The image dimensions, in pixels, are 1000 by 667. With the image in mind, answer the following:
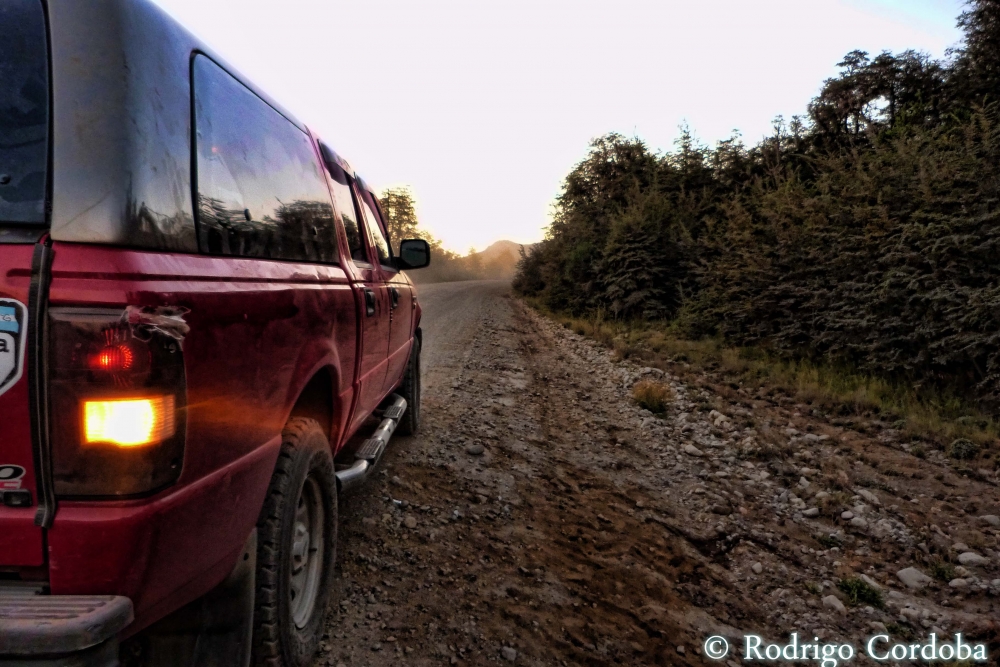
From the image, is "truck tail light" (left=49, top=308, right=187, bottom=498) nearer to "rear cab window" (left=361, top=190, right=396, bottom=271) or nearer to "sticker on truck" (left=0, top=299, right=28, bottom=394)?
"sticker on truck" (left=0, top=299, right=28, bottom=394)

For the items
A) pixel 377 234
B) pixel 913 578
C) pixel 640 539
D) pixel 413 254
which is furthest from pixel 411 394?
pixel 913 578

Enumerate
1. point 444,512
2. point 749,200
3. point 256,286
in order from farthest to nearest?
point 749,200 < point 444,512 < point 256,286

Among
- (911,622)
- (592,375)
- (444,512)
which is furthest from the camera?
(592,375)

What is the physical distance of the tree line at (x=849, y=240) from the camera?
5.97 m

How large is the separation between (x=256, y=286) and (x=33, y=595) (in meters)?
0.90

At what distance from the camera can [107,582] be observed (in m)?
1.22

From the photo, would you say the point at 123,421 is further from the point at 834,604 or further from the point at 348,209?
the point at 834,604

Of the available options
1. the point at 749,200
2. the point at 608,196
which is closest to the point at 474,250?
the point at 608,196

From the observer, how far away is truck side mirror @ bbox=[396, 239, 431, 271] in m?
4.44

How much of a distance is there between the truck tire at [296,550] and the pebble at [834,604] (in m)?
2.49

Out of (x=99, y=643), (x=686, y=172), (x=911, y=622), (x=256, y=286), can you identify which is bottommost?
(x=911, y=622)

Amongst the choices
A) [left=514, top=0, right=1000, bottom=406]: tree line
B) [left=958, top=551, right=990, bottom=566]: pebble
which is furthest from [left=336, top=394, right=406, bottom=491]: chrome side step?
[left=514, top=0, right=1000, bottom=406]: tree line

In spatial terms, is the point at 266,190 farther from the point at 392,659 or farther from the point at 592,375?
the point at 592,375

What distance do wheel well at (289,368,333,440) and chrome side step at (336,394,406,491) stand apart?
225 millimetres
